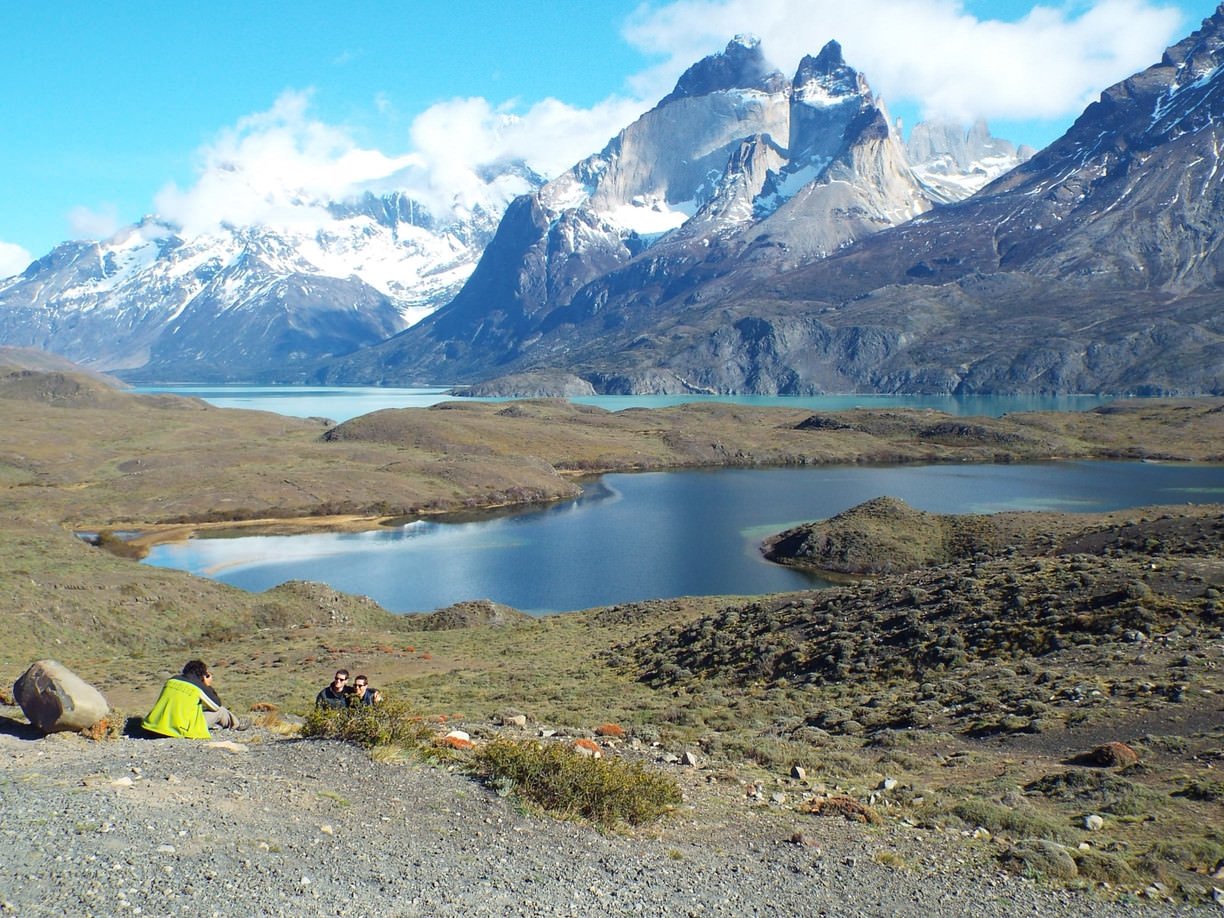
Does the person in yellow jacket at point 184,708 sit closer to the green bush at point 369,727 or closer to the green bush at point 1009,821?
the green bush at point 369,727

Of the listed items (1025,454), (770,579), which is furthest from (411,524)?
(1025,454)

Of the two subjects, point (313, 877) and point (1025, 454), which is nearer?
point (313, 877)

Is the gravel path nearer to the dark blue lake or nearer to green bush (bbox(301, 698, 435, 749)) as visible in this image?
green bush (bbox(301, 698, 435, 749))

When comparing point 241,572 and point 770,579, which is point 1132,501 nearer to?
point 770,579

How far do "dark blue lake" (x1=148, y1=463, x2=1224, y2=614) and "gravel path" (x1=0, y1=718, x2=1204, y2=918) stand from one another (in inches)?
1665

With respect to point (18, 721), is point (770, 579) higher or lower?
lower

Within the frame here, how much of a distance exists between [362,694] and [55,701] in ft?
17.4

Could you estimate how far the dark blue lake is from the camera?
2527 inches

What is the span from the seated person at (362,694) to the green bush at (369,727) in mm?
683

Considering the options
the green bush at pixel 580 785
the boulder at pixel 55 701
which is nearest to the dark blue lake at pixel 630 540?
the boulder at pixel 55 701

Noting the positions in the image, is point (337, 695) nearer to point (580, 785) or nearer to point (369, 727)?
point (369, 727)

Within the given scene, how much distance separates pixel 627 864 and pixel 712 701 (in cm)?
1478

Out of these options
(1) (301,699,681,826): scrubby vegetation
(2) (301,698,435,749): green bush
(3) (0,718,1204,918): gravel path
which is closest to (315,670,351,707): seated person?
(2) (301,698,435,749): green bush

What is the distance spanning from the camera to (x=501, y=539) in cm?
8569
